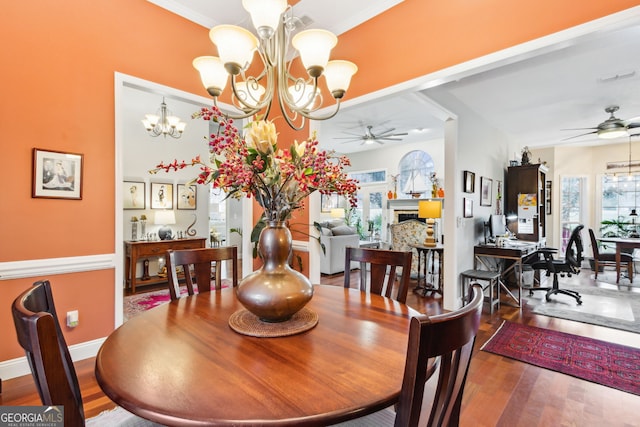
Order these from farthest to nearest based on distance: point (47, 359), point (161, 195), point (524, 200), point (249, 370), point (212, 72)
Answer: point (524, 200), point (161, 195), point (212, 72), point (249, 370), point (47, 359)

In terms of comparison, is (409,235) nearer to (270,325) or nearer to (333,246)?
(333,246)

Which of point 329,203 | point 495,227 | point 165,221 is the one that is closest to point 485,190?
point 495,227

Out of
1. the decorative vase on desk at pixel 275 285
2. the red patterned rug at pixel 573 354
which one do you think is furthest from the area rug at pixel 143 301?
the red patterned rug at pixel 573 354

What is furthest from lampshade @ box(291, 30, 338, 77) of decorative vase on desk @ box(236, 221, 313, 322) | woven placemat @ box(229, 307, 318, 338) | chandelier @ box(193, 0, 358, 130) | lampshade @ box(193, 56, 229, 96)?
woven placemat @ box(229, 307, 318, 338)

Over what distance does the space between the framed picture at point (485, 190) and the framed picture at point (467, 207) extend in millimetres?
598

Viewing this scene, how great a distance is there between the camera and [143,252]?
455 cm

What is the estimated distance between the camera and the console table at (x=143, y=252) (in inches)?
175

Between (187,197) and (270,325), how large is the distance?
16.1 ft

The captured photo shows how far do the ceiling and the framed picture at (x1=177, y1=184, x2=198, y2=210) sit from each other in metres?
2.81

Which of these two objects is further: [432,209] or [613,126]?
[432,209]

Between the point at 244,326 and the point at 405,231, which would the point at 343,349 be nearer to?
the point at 244,326

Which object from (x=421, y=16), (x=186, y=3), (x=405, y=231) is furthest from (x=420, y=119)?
(x=186, y=3)

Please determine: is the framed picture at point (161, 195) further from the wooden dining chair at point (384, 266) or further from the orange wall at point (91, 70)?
the wooden dining chair at point (384, 266)

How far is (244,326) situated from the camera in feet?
3.89
